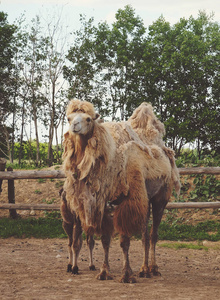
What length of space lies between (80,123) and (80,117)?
0.10 meters

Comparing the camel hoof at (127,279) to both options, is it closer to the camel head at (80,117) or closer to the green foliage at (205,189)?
the camel head at (80,117)

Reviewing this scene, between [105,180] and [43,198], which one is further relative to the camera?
[43,198]

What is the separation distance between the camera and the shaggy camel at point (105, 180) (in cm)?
514

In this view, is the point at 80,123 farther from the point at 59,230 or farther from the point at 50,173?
the point at 59,230

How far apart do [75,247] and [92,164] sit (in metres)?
1.42

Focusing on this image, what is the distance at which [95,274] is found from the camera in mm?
5812

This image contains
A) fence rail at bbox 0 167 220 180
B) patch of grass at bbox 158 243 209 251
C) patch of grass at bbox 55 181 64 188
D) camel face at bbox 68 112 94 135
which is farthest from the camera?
patch of grass at bbox 55 181 64 188

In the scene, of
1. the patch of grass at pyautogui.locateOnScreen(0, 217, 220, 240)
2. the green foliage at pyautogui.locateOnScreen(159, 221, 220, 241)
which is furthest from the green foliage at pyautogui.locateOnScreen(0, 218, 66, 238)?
the green foliage at pyautogui.locateOnScreen(159, 221, 220, 241)

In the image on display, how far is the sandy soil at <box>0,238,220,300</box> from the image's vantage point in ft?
15.2

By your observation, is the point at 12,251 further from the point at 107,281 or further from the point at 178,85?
the point at 178,85

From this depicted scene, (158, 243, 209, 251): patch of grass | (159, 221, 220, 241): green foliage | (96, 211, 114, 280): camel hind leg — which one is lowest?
(158, 243, 209, 251): patch of grass

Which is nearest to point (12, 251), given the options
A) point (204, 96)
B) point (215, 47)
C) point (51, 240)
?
point (51, 240)

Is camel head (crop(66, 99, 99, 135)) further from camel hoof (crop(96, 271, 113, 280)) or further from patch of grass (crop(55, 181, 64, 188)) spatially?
patch of grass (crop(55, 181, 64, 188))

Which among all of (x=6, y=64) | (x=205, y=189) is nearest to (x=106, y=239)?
(x=205, y=189)
